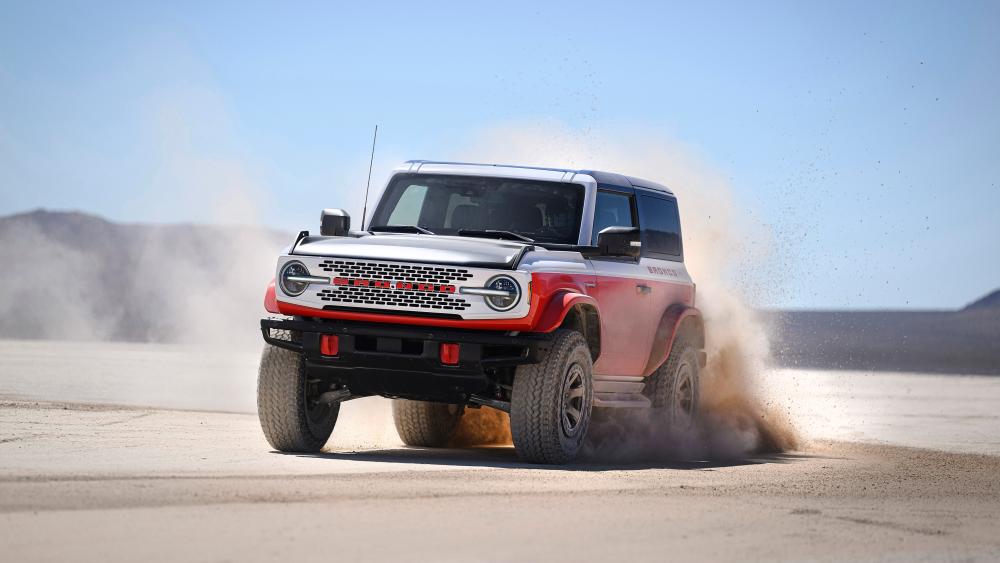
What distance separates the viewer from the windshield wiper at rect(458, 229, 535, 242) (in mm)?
13398

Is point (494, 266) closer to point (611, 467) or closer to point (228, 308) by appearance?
point (611, 467)

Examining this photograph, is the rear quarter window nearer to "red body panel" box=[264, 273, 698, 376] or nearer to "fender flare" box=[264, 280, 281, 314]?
"red body panel" box=[264, 273, 698, 376]

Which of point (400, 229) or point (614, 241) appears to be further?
point (400, 229)

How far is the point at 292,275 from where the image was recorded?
12812 millimetres

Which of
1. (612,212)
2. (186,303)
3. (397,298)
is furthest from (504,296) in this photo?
(186,303)

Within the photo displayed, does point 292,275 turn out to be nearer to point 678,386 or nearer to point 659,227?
point 659,227

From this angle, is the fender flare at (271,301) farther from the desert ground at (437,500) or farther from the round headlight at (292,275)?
the desert ground at (437,500)

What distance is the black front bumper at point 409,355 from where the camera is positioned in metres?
12.3

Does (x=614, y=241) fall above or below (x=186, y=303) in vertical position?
above

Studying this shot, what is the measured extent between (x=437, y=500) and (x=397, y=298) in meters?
2.86

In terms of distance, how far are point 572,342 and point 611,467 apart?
1243mm

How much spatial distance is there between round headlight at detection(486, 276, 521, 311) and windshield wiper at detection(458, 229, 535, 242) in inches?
45.4

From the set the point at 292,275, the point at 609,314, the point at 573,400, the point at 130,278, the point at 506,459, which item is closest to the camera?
the point at 292,275

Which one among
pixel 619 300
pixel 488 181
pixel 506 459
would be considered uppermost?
pixel 488 181
